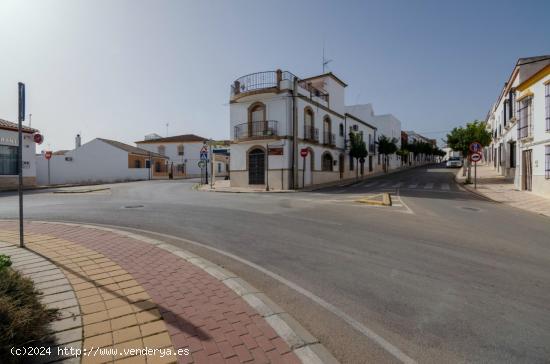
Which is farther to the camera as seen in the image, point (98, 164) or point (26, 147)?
point (98, 164)

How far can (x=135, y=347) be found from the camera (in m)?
2.62

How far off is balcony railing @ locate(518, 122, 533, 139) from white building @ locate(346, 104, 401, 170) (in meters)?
26.1

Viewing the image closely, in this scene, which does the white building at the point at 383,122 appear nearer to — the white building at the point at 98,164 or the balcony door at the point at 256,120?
the balcony door at the point at 256,120

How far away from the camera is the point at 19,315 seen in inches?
100

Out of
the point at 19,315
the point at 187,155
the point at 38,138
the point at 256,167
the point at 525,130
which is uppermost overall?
the point at 187,155

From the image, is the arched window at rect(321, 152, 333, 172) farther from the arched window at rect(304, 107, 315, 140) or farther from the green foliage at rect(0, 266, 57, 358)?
the green foliage at rect(0, 266, 57, 358)

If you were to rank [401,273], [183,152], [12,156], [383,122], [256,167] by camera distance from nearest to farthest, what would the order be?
1. [401,273]
2. [12,156]
3. [256,167]
4. [383,122]
5. [183,152]

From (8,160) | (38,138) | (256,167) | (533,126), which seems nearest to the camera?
(533,126)

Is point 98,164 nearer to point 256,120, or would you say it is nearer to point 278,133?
point 256,120

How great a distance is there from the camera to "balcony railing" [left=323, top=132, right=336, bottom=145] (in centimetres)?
3002

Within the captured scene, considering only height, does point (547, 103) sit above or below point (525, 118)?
above

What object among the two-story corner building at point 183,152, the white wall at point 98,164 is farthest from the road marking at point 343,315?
the two-story corner building at point 183,152

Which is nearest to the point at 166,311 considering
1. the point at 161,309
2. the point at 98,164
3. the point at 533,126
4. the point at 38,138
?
the point at 161,309

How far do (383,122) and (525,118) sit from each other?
3456 cm
